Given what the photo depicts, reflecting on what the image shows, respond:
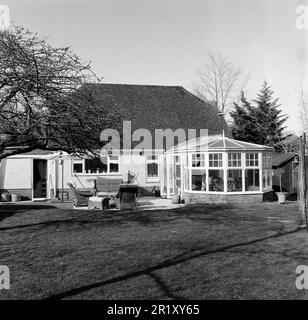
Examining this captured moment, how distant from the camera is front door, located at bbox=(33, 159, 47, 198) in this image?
21422mm

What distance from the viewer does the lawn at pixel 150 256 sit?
5.55m

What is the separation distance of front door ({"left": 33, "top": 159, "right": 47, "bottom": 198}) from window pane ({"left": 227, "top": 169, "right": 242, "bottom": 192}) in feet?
32.8

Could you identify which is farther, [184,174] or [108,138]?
[184,174]

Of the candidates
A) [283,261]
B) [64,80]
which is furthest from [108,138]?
[283,261]

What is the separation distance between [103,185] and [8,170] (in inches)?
197

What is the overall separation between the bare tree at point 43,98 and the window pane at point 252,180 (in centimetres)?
981

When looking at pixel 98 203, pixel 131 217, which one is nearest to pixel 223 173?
pixel 98 203

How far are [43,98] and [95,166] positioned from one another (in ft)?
45.7

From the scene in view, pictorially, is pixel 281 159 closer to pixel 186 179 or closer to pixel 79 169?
pixel 186 179

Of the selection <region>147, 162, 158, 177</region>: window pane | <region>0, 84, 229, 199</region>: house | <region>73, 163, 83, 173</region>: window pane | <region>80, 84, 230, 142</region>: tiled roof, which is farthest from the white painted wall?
<region>80, 84, 230, 142</region>: tiled roof

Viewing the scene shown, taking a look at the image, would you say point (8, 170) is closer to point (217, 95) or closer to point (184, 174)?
point (184, 174)

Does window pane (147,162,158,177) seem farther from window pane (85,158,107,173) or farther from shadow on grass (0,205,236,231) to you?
shadow on grass (0,205,236,231)

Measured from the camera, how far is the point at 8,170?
20.8m
